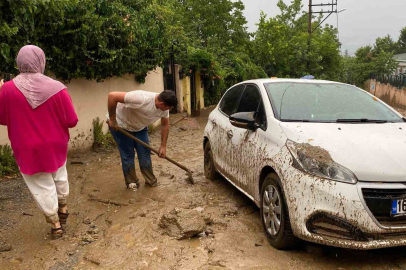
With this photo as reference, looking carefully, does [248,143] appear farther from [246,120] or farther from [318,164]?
[318,164]

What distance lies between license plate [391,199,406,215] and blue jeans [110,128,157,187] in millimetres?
3619

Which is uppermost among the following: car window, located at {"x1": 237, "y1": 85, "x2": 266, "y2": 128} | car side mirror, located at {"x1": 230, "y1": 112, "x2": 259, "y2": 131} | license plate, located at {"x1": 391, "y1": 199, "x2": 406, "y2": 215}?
car window, located at {"x1": 237, "y1": 85, "x2": 266, "y2": 128}

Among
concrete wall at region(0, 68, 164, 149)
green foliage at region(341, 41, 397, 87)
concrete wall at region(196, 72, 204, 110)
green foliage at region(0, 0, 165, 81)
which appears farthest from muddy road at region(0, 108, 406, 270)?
green foliage at region(341, 41, 397, 87)

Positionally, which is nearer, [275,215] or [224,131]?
[275,215]

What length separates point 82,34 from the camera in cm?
707

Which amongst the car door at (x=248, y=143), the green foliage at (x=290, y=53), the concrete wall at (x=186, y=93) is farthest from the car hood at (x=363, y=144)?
the green foliage at (x=290, y=53)

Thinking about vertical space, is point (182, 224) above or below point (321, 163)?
below

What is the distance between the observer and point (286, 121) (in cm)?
400

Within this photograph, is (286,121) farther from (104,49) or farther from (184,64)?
(184,64)

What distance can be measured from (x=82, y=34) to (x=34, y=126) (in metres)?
3.75

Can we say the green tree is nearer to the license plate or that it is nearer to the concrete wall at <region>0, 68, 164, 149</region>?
the concrete wall at <region>0, 68, 164, 149</region>

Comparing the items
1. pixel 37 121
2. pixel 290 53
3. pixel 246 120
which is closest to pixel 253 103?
pixel 246 120

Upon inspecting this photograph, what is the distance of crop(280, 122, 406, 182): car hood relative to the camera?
3158mm

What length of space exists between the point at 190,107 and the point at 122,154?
8504 millimetres
